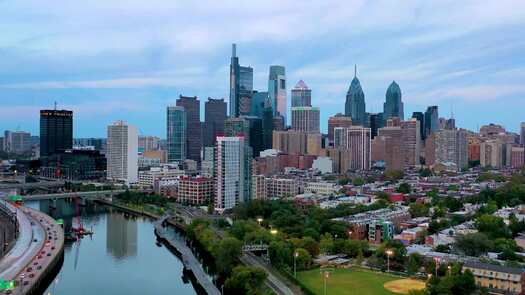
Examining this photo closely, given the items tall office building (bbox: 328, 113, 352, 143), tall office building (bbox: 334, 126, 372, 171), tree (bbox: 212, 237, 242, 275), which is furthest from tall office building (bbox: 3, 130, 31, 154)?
tree (bbox: 212, 237, 242, 275)

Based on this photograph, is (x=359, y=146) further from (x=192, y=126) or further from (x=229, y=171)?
(x=229, y=171)

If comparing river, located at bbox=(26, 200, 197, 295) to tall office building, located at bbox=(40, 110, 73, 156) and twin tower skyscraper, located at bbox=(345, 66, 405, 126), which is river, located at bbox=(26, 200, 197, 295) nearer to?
tall office building, located at bbox=(40, 110, 73, 156)

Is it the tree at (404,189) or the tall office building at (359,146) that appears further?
the tall office building at (359,146)

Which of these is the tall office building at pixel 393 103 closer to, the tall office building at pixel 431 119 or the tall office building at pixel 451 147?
the tall office building at pixel 431 119

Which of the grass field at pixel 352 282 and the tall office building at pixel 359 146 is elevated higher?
the tall office building at pixel 359 146

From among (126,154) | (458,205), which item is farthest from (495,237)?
(126,154)

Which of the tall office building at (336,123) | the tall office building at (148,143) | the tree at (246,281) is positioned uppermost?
the tall office building at (336,123)

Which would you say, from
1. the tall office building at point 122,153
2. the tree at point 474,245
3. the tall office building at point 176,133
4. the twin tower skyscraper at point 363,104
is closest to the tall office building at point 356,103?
the twin tower skyscraper at point 363,104

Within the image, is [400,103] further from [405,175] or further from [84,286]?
[84,286]
